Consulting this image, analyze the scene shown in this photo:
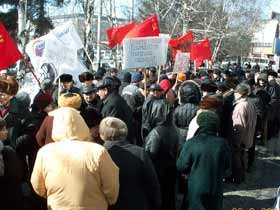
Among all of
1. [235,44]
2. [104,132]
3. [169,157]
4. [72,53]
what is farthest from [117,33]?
[235,44]

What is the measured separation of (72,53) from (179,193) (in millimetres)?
3012

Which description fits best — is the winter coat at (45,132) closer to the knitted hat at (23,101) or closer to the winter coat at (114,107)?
the knitted hat at (23,101)

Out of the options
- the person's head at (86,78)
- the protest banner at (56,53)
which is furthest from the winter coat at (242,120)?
the protest banner at (56,53)

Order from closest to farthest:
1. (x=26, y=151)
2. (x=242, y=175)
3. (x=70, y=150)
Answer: (x=70, y=150)
(x=26, y=151)
(x=242, y=175)

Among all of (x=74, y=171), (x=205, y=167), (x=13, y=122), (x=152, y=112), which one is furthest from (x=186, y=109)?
(x=74, y=171)

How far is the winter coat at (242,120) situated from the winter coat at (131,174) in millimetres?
4034

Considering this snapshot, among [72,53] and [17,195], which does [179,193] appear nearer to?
[72,53]

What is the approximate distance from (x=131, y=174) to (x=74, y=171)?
62 cm

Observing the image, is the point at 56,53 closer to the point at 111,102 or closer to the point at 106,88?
the point at 106,88

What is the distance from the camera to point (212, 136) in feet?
16.5

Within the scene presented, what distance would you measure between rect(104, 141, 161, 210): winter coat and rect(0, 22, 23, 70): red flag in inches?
125

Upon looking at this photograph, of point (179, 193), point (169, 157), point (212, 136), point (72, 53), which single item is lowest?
point (179, 193)

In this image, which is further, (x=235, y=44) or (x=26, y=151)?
(x=235, y=44)

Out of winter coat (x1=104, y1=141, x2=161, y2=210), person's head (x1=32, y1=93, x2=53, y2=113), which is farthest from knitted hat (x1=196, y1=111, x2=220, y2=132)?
person's head (x1=32, y1=93, x2=53, y2=113)
